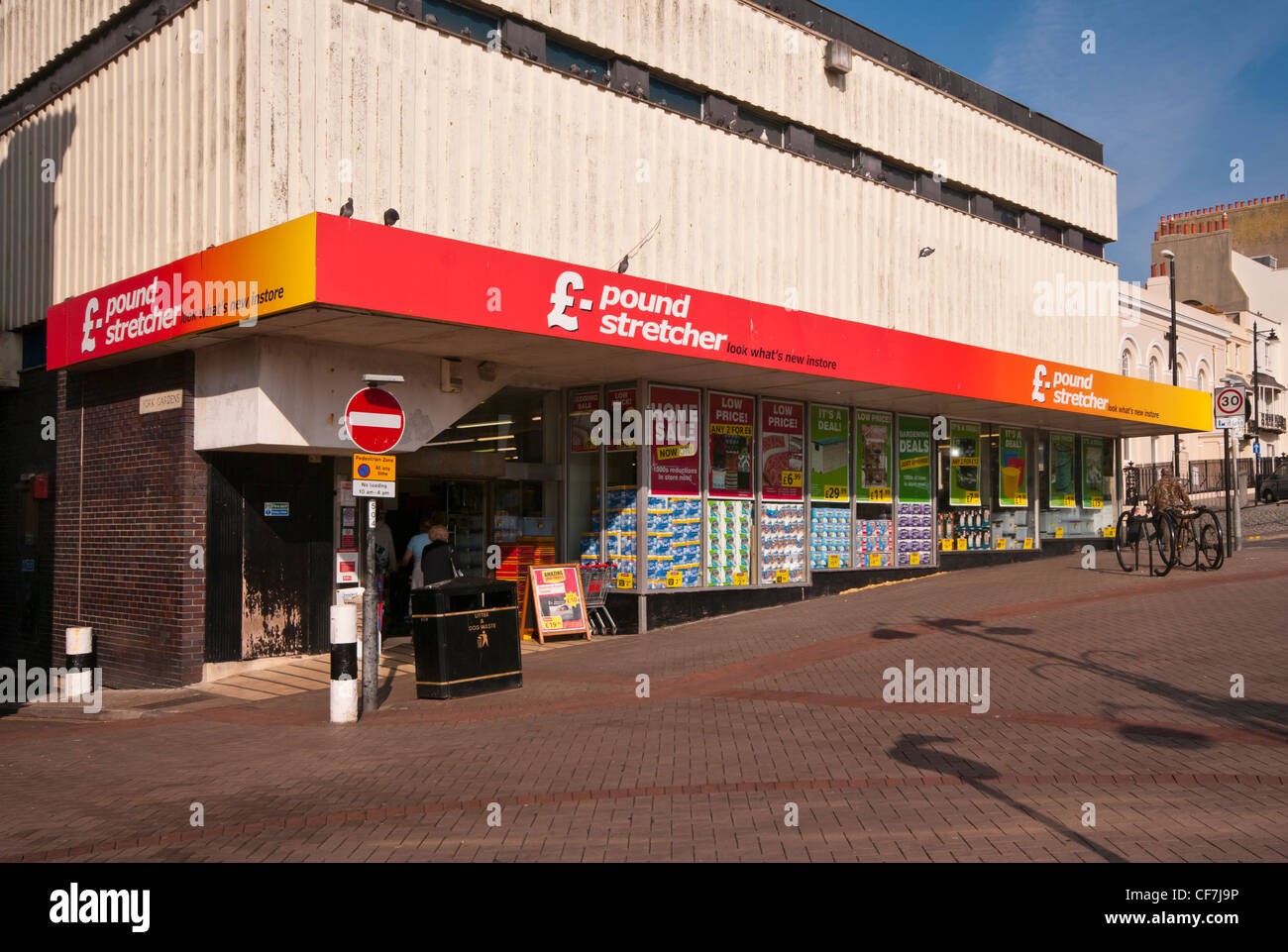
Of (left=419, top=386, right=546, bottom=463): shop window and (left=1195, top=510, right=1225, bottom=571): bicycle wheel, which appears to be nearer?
(left=419, top=386, right=546, bottom=463): shop window

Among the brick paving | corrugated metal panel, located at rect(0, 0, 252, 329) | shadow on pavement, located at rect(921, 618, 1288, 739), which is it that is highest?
corrugated metal panel, located at rect(0, 0, 252, 329)

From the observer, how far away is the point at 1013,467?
2284cm

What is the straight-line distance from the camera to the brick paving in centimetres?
620

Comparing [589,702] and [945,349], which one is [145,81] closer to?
[589,702]

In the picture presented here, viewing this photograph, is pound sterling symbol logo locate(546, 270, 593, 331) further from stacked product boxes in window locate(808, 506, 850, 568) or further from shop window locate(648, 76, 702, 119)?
stacked product boxes in window locate(808, 506, 850, 568)

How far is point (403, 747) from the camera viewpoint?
902 cm

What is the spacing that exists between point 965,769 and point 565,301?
22.3 feet

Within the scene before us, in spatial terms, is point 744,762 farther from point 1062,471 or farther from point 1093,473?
point 1093,473

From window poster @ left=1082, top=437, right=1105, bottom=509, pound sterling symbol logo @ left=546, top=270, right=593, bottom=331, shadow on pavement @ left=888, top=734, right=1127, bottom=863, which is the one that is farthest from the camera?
window poster @ left=1082, top=437, right=1105, bottom=509

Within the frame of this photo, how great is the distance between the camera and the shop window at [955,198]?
848 inches

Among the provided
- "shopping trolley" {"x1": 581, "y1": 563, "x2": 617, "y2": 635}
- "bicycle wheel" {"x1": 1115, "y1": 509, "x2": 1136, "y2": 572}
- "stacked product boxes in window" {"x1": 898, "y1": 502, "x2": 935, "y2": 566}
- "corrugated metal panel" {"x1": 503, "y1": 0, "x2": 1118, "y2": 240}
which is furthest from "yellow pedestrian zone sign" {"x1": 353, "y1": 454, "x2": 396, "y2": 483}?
"bicycle wheel" {"x1": 1115, "y1": 509, "x2": 1136, "y2": 572}

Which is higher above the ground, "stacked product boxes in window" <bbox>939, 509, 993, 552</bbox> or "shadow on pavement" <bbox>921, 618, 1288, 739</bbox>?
"stacked product boxes in window" <bbox>939, 509, 993, 552</bbox>

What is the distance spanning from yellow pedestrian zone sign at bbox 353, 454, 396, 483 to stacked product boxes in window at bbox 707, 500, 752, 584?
674 cm

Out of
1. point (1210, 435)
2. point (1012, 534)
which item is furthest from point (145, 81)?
point (1210, 435)
